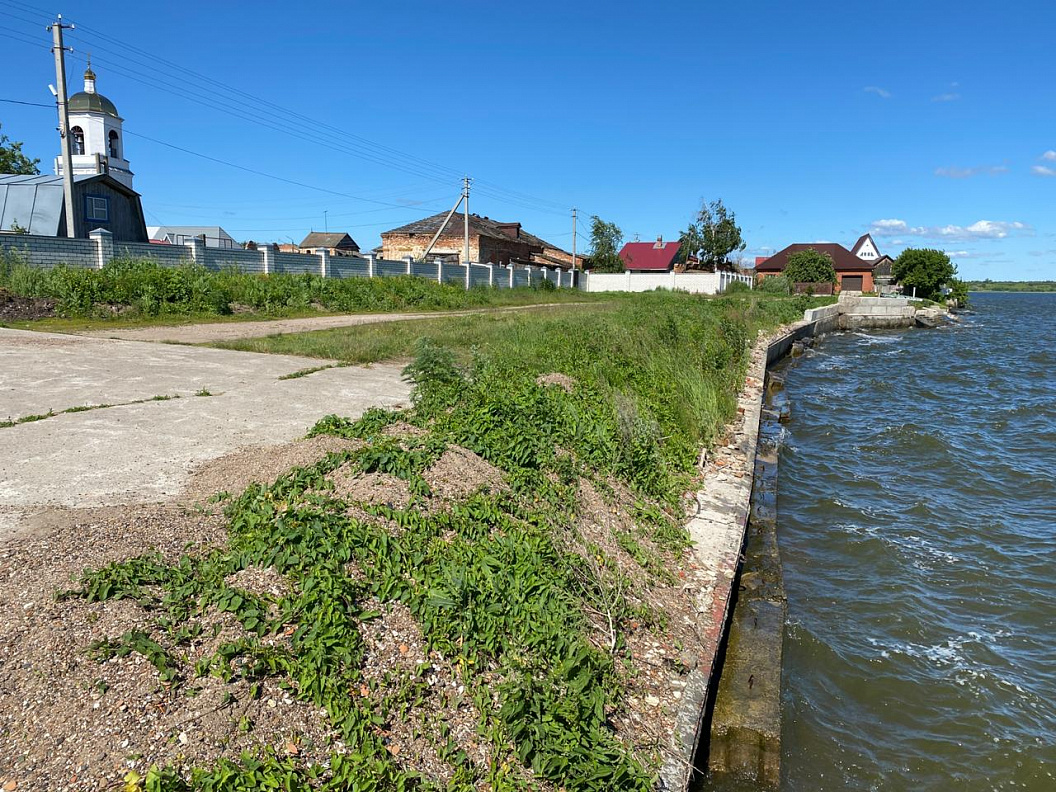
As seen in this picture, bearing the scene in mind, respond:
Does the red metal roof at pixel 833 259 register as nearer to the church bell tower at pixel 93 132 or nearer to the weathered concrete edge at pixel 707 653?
the church bell tower at pixel 93 132

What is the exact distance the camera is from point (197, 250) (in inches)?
822

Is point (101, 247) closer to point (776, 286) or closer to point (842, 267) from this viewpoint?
point (776, 286)

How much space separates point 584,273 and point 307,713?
1834 inches

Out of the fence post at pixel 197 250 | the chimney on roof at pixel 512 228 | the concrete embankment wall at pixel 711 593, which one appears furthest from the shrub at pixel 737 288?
the concrete embankment wall at pixel 711 593

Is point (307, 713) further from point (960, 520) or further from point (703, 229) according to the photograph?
point (703, 229)

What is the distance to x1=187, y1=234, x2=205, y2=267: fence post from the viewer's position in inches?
815

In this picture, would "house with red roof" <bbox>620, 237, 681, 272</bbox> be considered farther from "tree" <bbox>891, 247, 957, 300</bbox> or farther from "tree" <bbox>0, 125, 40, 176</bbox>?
"tree" <bbox>0, 125, 40, 176</bbox>

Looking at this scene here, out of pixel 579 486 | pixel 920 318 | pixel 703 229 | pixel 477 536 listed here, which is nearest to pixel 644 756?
pixel 477 536

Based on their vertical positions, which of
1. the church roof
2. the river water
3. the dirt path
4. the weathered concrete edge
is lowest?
the river water

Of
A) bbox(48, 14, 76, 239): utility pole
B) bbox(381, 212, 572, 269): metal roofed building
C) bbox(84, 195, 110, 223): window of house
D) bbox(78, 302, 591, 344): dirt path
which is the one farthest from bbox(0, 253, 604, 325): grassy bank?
bbox(381, 212, 572, 269): metal roofed building

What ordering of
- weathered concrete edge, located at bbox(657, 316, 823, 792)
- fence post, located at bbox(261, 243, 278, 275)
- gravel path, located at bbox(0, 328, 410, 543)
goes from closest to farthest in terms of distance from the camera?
weathered concrete edge, located at bbox(657, 316, 823, 792) → gravel path, located at bbox(0, 328, 410, 543) → fence post, located at bbox(261, 243, 278, 275)

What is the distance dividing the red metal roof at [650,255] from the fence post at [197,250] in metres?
45.0

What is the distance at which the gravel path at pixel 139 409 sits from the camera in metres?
4.67

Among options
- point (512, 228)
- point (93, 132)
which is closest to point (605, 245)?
point (512, 228)
